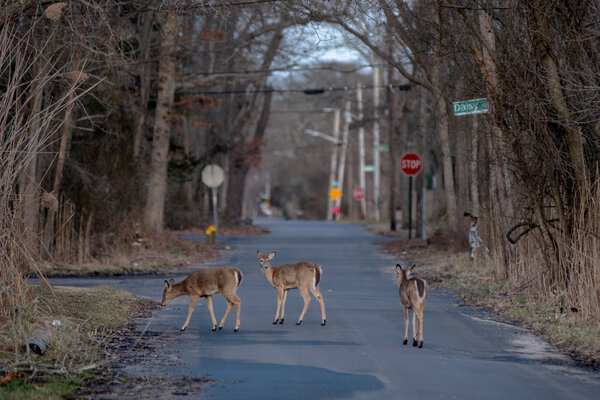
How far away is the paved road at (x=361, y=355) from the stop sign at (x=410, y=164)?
15740 mm

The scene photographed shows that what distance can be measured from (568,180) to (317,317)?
4293 mm

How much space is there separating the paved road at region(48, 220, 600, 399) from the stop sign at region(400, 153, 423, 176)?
15.7m

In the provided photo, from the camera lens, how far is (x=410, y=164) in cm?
3303

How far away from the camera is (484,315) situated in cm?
1461

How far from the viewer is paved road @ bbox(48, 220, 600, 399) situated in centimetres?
868

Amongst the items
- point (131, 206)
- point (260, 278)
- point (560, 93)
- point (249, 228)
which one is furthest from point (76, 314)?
point (249, 228)

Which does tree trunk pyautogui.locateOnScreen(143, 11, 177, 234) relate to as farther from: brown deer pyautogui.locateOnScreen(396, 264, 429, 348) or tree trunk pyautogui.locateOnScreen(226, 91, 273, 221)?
tree trunk pyautogui.locateOnScreen(226, 91, 273, 221)

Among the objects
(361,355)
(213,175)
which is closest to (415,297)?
(361,355)

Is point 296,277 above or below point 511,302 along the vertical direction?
above

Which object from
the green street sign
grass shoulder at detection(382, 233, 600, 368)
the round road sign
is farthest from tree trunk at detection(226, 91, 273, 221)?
the green street sign

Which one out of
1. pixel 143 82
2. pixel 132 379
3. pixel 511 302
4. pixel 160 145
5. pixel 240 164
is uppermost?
pixel 143 82

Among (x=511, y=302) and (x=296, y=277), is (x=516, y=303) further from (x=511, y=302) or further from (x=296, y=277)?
(x=296, y=277)

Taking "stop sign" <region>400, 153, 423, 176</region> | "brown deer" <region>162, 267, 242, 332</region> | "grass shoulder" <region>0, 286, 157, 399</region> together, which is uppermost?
"stop sign" <region>400, 153, 423, 176</region>

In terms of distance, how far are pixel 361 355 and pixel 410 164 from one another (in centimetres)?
2287
